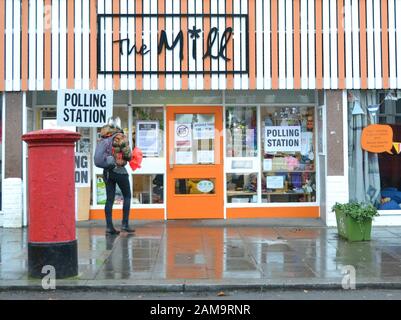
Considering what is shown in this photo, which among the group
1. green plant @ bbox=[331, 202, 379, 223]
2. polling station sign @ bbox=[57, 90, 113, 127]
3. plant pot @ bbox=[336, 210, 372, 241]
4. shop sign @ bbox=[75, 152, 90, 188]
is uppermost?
polling station sign @ bbox=[57, 90, 113, 127]

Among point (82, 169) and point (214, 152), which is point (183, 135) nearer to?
point (214, 152)

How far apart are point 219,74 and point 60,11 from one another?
3.25 meters

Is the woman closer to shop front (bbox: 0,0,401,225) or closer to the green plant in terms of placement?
shop front (bbox: 0,0,401,225)

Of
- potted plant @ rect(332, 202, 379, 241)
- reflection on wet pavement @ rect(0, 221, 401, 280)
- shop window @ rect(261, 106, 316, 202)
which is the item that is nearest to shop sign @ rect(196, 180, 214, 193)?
reflection on wet pavement @ rect(0, 221, 401, 280)

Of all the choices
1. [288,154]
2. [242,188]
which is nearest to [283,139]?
[288,154]

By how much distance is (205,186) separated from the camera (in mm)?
12836

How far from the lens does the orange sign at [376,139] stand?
12234mm

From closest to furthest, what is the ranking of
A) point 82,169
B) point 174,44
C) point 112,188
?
point 112,188 → point 174,44 → point 82,169

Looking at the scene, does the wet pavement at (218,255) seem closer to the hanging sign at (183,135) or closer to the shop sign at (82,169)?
the shop sign at (82,169)

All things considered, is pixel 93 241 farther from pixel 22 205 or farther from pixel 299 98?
pixel 299 98

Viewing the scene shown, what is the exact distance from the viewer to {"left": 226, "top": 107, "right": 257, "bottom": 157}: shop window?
1295 centimetres

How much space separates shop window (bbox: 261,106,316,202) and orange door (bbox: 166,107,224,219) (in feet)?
3.19

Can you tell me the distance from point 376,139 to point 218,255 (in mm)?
4646

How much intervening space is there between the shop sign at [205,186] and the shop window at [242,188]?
368 millimetres
